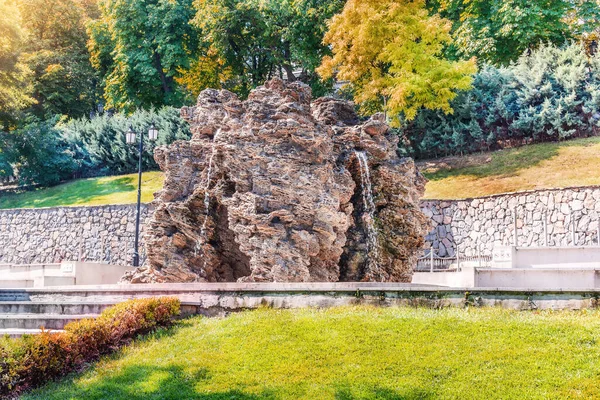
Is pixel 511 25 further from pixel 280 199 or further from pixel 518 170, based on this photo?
pixel 280 199

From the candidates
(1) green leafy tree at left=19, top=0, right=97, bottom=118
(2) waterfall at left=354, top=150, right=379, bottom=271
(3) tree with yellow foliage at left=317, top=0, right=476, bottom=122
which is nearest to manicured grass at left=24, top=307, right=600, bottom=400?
(2) waterfall at left=354, top=150, right=379, bottom=271

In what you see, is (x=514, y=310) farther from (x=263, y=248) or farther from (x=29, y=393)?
(x=29, y=393)

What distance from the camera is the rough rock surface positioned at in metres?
14.1

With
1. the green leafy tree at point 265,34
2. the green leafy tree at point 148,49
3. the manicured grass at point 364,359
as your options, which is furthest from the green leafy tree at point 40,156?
the manicured grass at point 364,359

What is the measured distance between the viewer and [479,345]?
9.58m

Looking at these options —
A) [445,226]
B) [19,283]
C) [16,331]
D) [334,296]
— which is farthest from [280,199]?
[445,226]

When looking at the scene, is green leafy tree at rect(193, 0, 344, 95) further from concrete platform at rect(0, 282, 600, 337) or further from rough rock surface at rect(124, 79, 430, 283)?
concrete platform at rect(0, 282, 600, 337)

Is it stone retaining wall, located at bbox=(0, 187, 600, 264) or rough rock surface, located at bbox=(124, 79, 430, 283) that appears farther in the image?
stone retaining wall, located at bbox=(0, 187, 600, 264)

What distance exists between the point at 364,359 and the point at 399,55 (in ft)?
90.3

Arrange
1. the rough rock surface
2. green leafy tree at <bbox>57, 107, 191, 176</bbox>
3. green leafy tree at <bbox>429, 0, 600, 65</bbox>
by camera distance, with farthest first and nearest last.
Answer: green leafy tree at <bbox>57, 107, 191, 176</bbox> → green leafy tree at <bbox>429, 0, 600, 65</bbox> → the rough rock surface

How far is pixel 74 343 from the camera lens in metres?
10.5

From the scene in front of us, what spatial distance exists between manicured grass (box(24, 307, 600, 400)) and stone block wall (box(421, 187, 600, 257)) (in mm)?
16544

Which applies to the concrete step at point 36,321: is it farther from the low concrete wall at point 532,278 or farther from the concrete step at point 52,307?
the low concrete wall at point 532,278

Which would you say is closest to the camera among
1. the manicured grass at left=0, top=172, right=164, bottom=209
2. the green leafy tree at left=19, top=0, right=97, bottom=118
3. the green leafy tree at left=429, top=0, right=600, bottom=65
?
the green leafy tree at left=429, top=0, right=600, bottom=65
